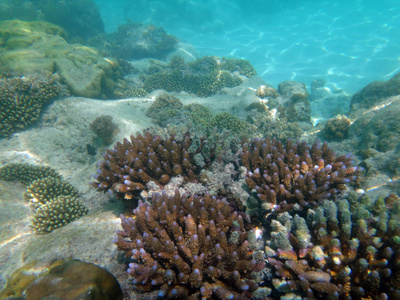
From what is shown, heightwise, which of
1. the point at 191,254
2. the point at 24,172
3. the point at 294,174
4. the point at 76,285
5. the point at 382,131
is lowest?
the point at 24,172

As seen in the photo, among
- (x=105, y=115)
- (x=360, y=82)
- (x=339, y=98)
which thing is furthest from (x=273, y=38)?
(x=105, y=115)

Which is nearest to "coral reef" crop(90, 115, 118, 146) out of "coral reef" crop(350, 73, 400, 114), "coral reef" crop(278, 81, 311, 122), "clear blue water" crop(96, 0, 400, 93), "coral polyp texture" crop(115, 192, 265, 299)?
"coral polyp texture" crop(115, 192, 265, 299)

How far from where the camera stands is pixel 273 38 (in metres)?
31.3

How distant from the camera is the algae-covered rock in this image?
8.47 m

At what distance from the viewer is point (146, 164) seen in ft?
14.1

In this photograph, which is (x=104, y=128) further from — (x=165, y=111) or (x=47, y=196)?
(x=47, y=196)

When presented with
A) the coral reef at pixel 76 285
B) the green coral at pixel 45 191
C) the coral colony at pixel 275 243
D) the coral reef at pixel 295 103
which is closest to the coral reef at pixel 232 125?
the coral reef at pixel 295 103

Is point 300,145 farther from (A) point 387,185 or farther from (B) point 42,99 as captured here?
(B) point 42,99

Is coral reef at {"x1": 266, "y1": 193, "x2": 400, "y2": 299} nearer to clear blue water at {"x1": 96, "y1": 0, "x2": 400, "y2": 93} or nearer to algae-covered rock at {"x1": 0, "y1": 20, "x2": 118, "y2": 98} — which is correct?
algae-covered rock at {"x1": 0, "y1": 20, "x2": 118, "y2": 98}

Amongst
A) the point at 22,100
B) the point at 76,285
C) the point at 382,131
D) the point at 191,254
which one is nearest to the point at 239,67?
the point at 382,131

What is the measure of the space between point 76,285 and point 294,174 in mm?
3902

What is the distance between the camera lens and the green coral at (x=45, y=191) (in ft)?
19.1

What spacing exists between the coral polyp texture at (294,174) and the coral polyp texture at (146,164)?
1.14m

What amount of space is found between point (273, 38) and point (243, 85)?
24711 millimetres
